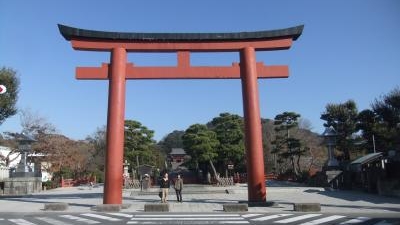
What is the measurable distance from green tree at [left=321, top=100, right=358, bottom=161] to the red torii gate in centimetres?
1895

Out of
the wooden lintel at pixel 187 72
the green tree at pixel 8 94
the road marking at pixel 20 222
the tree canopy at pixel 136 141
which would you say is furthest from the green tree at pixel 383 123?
the green tree at pixel 8 94

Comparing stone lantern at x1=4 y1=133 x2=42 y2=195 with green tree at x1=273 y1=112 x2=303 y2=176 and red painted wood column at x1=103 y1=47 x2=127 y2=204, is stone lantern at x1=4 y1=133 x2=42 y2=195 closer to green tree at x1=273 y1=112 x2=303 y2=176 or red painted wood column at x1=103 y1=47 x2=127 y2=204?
red painted wood column at x1=103 y1=47 x2=127 y2=204

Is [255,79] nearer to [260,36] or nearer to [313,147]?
[260,36]

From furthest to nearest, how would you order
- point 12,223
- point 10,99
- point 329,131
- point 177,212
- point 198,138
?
point 198,138 → point 10,99 → point 329,131 → point 177,212 → point 12,223

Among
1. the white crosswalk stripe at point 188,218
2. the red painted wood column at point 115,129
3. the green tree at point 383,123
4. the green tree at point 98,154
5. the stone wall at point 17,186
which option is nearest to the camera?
the white crosswalk stripe at point 188,218

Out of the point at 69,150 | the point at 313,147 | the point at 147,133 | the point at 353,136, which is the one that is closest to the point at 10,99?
the point at 69,150

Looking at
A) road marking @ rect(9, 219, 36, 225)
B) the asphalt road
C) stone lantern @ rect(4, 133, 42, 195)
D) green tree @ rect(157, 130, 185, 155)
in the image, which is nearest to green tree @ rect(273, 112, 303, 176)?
stone lantern @ rect(4, 133, 42, 195)

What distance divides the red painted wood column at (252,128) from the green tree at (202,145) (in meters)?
26.0

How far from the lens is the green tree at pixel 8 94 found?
126 feet

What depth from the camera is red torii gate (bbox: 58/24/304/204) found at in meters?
20.6

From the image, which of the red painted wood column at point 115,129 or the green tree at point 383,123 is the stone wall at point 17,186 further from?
the green tree at point 383,123

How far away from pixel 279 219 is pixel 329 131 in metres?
19.7

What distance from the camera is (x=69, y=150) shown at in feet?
165

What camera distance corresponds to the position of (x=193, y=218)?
15703mm
